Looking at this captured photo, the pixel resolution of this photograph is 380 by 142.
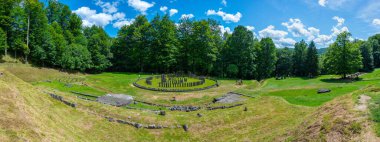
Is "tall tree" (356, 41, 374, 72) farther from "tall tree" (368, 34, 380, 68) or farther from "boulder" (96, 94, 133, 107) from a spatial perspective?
"boulder" (96, 94, 133, 107)

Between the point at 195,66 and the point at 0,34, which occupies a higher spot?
the point at 0,34

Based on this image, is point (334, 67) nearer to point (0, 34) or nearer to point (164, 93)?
point (164, 93)

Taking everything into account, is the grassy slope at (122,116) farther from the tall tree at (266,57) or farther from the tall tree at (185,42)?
the tall tree at (185,42)

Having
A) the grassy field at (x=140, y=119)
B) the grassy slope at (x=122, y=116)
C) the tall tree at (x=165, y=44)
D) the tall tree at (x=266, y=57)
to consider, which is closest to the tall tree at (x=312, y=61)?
the tall tree at (x=266, y=57)

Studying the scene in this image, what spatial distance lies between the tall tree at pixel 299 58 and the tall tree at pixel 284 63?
1.54 m

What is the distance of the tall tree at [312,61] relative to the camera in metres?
66.0

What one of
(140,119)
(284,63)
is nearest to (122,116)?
(140,119)

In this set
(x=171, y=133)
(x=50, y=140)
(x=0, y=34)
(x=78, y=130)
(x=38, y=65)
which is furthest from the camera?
(x=38, y=65)

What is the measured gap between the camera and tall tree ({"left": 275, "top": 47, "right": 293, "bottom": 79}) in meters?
74.5

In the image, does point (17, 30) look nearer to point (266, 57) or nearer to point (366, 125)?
point (366, 125)

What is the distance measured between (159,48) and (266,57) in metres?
33.1

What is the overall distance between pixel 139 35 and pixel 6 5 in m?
32.8

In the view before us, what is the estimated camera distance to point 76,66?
56.4m

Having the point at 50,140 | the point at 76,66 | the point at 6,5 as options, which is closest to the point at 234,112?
the point at 50,140
